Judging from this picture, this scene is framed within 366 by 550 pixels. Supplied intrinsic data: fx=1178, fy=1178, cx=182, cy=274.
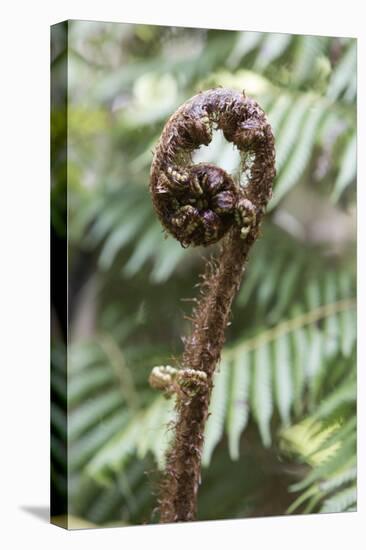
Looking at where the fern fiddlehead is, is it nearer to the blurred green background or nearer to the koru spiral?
the koru spiral

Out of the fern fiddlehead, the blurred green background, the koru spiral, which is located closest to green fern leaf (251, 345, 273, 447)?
the blurred green background

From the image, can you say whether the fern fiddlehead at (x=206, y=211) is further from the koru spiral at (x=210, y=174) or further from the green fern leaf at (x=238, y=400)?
the green fern leaf at (x=238, y=400)

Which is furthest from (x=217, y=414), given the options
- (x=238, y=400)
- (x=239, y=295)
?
(x=239, y=295)

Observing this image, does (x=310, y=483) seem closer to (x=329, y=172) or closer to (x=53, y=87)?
(x=329, y=172)

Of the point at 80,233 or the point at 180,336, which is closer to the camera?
the point at 180,336

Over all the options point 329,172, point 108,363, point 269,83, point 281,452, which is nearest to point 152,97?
point 269,83

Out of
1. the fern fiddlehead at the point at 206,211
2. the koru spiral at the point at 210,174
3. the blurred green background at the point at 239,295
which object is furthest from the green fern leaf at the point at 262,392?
the koru spiral at the point at 210,174
